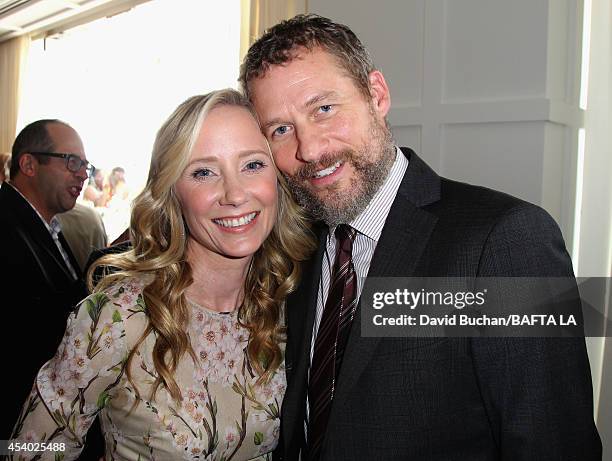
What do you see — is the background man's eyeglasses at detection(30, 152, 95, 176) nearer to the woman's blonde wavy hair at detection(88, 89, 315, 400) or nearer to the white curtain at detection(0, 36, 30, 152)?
the woman's blonde wavy hair at detection(88, 89, 315, 400)

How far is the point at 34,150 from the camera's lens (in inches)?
143

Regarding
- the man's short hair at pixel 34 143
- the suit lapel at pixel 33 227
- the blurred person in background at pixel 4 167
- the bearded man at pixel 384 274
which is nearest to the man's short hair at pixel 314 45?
the bearded man at pixel 384 274

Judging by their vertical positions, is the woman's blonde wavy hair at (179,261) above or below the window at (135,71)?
below

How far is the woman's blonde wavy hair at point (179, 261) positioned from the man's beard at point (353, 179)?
0.29 m

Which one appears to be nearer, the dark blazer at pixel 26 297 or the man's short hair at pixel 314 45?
the man's short hair at pixel 314 45

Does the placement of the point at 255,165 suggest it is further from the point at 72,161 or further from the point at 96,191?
the point at 96,191

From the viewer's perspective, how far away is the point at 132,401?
5.70 ft

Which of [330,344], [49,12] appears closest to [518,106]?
[330,344]

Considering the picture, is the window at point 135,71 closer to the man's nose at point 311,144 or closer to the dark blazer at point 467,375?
the man's nose at point 311,144

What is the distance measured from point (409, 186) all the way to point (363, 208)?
0.15 metres

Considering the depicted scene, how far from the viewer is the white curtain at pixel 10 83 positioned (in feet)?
30.3

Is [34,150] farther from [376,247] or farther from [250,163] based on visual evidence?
[376,247]

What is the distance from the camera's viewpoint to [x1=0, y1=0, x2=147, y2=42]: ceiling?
24.5 feet

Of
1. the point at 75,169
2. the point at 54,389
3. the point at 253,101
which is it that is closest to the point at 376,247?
the point at 253,101
